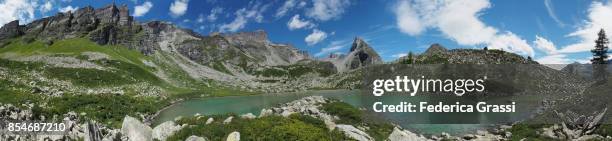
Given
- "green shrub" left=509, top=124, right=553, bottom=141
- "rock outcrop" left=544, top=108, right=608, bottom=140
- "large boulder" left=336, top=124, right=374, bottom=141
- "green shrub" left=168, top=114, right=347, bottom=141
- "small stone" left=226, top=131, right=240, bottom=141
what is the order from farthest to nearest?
1. "green shrub" left=509, top=124, right=553, bottom=141
2. "rock outcrop" left=544, top=108, right=608, bottom=140
3. "large boulder" left=336, top=124, right=374, bottom=141
4. "green shrub" left=168, top=114, right=347, bottom=141
5. "small stone" left=226, top=131, right=240, bottom=141

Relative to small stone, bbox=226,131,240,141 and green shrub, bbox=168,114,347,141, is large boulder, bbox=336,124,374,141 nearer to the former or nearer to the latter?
green shrub, bbox=168,114,347,141

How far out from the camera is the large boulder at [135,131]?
39.7 meters

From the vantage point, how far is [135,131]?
40.2 m

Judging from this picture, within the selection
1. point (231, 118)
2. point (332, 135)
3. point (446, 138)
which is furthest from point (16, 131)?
point (446, 138)

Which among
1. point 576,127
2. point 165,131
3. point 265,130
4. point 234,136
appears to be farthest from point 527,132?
point 165,131

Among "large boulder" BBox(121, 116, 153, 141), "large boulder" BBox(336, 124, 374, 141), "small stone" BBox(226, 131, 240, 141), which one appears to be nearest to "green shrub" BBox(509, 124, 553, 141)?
"large boulder" BBox(336, 124, 374, 141)

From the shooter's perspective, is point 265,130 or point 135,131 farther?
point 135,131

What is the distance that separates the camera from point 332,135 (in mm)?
38156

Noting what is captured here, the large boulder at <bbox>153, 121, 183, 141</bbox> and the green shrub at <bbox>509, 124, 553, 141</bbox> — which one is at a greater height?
the large boulder at <bbox>153, 121, 183, 141</bbox>

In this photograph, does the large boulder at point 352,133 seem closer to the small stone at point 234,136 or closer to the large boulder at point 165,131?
the small stone at point 234,136

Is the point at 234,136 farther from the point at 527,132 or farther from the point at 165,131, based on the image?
the point at 527,132

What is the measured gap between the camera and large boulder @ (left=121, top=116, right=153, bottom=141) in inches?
1564

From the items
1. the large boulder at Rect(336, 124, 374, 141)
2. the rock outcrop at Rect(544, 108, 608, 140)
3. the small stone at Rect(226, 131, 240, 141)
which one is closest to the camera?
the small stone at Rect(226, 131, 240, 141)

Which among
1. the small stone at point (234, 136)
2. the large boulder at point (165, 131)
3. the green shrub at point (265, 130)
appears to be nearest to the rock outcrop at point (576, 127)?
the green shrub at point (265, 130)
